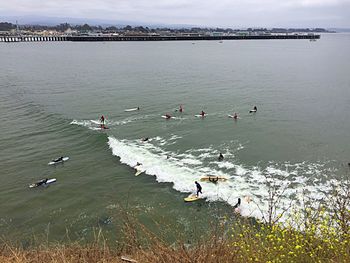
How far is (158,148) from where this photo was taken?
1272 inches

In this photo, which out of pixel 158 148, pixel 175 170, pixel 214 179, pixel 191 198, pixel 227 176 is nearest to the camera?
pixel 191 198

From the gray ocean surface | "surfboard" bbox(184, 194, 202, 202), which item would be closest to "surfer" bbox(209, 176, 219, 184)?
the gray ocean surface

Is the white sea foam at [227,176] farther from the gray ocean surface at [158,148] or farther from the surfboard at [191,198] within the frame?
the surfboard at [191,198]

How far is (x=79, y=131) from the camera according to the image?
37281mm

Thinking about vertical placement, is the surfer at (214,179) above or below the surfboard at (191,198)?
above

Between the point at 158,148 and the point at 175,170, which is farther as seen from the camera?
the point at 158,148

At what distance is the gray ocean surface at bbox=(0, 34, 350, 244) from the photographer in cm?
2205

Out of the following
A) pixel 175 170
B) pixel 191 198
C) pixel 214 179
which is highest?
pixel 214 179

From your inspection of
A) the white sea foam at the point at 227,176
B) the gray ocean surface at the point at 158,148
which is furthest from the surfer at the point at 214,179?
the gray ocean surface at the point at 158,148

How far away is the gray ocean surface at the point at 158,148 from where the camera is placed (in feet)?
72.3

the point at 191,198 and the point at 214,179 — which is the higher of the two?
the point at 214,179

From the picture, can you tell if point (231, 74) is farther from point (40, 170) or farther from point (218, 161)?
point (40, 170)

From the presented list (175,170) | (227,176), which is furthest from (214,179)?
(175,170)

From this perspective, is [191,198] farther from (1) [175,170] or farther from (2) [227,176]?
Answer: (1) [175,170]
